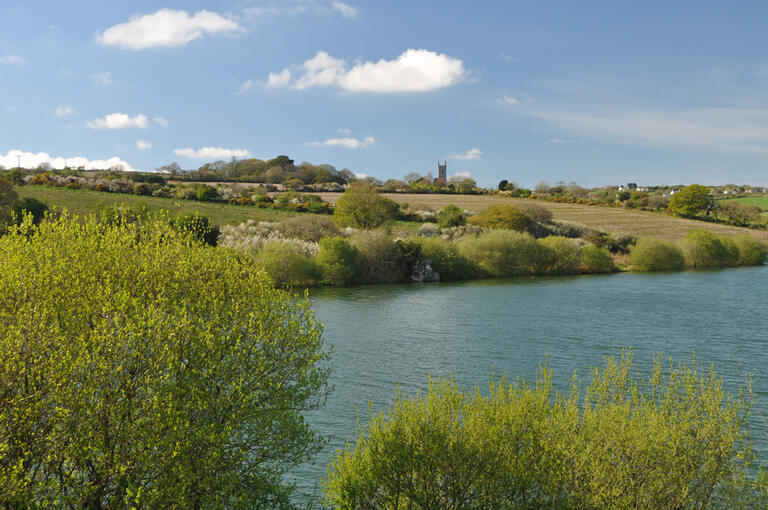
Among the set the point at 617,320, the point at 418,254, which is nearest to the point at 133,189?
the point at 418,254

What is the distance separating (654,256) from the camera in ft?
261

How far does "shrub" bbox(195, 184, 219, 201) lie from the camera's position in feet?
305

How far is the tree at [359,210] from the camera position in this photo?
8288 centimetres

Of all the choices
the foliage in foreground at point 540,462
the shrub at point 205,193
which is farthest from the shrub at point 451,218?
the foliage in foreground at point 540,462

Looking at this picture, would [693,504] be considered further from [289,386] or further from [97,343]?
[97,343]

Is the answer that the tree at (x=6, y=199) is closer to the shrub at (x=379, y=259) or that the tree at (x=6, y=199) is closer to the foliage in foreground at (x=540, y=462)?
the shrub at (x=379, y=259)

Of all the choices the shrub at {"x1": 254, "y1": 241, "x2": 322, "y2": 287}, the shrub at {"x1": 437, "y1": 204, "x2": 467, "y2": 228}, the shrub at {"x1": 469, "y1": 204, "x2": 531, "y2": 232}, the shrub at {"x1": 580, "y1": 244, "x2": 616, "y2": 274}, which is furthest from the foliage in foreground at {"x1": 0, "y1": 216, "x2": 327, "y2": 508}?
the shrub at {"x1": 469, "y1": 204, "x2": 531, "y2": 232}

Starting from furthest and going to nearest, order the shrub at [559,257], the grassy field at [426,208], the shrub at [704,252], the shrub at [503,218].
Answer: the shrub at [503,218] < the shrub at [704,252] < the grassy field at [426,208] < the shrub at [559,257]

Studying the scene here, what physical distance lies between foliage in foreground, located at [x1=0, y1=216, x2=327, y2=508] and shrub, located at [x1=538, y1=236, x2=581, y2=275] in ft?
210

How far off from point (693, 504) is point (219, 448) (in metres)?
9.81

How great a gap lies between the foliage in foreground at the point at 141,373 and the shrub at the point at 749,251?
8973 centimetres

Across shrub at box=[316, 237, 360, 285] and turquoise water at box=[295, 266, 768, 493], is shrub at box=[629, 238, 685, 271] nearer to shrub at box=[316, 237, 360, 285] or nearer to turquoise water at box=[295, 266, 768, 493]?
turquoise water at box=[295, 266, 768, 493]

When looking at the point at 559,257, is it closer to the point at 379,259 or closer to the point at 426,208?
the point at 379,259

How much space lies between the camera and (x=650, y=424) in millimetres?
12125
